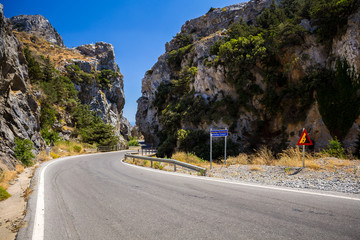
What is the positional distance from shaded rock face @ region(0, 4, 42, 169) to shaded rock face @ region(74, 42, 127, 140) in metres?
31.5

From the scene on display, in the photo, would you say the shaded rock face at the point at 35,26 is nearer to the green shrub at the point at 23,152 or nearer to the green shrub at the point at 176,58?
the green shrub at the point at 176,58

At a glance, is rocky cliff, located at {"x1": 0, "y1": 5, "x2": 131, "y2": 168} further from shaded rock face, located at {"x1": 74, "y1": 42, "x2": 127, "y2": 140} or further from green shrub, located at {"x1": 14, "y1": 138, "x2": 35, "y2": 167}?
green shrub, located at {"x1": 14, "y1": 138, "x2": 35, "y2": 167}

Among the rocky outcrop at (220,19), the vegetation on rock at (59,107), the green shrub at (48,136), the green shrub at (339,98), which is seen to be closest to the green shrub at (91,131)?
the vegetation on rock at (59,107)

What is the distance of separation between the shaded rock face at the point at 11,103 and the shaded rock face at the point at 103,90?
31475mm

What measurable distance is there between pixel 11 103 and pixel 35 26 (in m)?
89.1

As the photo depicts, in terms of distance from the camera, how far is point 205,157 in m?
21.2

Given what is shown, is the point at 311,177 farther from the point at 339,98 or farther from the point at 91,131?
the point at 91,131

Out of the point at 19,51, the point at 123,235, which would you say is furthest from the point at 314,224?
the point at 19,51

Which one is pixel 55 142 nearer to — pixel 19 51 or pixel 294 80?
pixel 19 51

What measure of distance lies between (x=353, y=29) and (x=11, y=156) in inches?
1114

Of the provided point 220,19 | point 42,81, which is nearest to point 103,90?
point 42,81

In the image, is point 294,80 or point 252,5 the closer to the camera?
point 294,80

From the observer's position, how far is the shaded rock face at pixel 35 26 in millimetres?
74062

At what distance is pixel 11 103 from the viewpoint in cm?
1406
